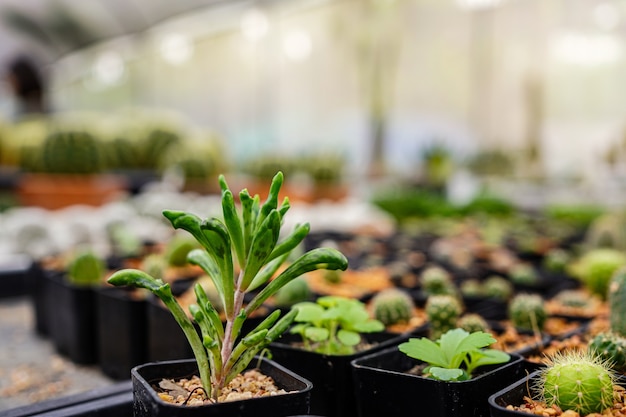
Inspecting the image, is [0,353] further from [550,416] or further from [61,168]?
[61,168]

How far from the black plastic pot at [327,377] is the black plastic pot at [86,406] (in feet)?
1.44

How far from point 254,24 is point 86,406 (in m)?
16.6

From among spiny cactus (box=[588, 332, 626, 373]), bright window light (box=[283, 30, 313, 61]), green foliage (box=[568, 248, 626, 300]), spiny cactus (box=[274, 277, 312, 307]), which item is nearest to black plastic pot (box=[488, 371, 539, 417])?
spiny cactus (box=[588, 332, 626, 373])

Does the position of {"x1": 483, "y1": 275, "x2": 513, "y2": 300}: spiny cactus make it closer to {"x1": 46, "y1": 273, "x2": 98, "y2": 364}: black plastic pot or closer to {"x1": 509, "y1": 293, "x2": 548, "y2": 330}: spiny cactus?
{"x1": 509, "y1": 293, "x2": 548, "y2": 330}: spiny cactus

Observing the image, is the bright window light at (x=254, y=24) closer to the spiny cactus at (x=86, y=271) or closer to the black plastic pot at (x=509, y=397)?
the spiny cactus at (x=86, y=271)

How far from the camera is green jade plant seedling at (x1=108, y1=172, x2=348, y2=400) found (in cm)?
138

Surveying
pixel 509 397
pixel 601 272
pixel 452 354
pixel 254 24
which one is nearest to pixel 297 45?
pixel 254 24

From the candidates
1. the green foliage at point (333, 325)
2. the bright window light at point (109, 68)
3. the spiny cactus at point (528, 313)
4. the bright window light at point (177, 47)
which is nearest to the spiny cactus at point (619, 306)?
the spiny cactus at point (528, 313)

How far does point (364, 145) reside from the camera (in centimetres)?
1608

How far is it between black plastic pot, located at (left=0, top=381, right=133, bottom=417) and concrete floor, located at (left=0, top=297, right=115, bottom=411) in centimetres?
73

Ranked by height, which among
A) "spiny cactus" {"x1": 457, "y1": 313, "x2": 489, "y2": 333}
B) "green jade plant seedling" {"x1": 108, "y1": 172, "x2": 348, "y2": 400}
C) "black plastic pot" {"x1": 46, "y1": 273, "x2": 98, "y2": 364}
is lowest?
"black plastic pot" {"x1": 46, "y1": 273, "x2": 98, "y2": 364}

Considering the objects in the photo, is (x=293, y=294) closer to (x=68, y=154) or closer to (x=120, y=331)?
(x=120, y=331)

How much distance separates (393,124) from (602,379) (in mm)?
14431

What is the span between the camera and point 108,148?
897 centimetres
